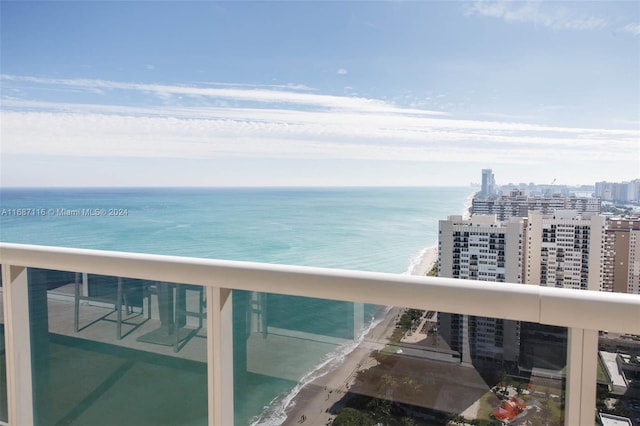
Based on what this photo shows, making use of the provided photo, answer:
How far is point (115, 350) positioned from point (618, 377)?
52.3 inches

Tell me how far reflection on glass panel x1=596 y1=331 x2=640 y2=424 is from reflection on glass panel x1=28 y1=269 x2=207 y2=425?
92 centimetres

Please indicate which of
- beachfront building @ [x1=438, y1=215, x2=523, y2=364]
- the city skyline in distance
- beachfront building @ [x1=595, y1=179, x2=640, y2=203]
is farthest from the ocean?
beachfront building @ [x1=438, y1=215, x2=523, y2=364]

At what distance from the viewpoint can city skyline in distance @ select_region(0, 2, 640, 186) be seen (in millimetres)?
8773

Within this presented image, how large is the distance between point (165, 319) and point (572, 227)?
2405mm

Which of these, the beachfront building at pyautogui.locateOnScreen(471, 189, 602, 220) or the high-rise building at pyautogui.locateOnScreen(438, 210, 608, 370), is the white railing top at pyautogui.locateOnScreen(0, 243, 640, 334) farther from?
the beachfront building at pyautogui.locateOnScreen(471, 189, 602, 220)

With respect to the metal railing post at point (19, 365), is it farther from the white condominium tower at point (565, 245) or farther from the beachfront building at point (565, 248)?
the white condominium tower at point (565, 245)

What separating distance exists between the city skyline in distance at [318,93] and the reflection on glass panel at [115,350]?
443cm

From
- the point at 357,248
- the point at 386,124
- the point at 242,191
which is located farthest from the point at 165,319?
the point at 242,191

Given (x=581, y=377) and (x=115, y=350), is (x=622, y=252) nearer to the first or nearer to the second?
(x=581, y=377)

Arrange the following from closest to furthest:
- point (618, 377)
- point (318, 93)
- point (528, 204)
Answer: point (618, 377) → point (528, 204) → point (318, 93)

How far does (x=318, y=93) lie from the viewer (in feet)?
70.4

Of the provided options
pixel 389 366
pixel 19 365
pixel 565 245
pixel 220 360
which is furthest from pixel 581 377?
pixel 565 245

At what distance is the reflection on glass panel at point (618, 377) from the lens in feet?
2.54

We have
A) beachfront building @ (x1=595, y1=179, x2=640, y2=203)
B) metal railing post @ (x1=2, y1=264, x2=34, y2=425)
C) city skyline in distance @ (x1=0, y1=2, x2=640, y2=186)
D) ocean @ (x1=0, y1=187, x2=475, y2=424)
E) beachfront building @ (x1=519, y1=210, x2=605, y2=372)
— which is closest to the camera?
metal railing post @ (x1=2, y1=264, x2=34, y2=425)
